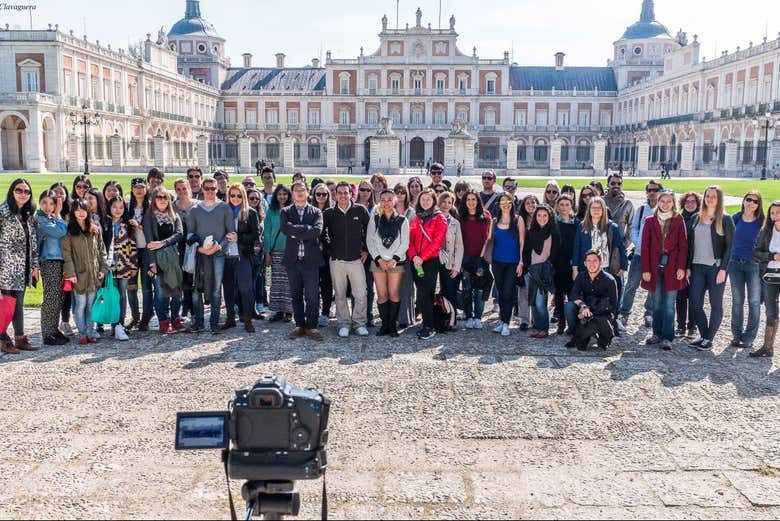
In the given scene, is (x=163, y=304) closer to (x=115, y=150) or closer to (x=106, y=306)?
(x=106, y=306)

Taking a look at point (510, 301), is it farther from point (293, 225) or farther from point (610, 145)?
point (610, 145)

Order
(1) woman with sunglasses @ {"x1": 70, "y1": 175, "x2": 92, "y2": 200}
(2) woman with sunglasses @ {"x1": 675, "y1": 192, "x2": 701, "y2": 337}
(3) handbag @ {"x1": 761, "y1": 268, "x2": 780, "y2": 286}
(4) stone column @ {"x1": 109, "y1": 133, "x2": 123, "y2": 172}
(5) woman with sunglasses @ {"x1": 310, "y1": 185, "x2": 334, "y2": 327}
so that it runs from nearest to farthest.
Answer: (3) handbag @ {"x1": 761, "y1": 268, "x2": 780, "y2": 286}, (2) woman with sunglasses @ {"x1": 675, "y1": 192, "x2": 701, "y2": 337}, (1) woman with sunglasses @ {"x1": 70, "y1": 175, "x2": 92, "y2": 200}, (5) woman with sunglasses @ {"x1": 310, "y1": 185, "x2": 334, "y2": 327}, (4) stone column @ {"x1": 109, "y1": 133, "x2": 123, "y2": 172}

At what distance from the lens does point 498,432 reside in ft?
14.2

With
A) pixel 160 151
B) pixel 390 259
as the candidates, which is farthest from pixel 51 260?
pixel 160 151

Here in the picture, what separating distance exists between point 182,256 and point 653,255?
4235 millimetres

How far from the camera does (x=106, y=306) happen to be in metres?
6.37

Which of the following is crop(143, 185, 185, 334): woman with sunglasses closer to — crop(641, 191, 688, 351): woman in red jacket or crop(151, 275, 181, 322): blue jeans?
crop(151, 275, 181, 322): blue jeans

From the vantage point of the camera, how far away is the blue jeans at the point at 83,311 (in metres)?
6.28

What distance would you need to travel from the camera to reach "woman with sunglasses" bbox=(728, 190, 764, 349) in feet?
20.3

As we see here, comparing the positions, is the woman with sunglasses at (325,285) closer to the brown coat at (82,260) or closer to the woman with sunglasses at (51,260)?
the brown coat at (82,260)

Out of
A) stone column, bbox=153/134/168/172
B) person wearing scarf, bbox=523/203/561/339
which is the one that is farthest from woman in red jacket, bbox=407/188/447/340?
stone column, bbox=153/134/168/172

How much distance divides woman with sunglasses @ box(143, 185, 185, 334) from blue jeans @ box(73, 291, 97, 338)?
560mm

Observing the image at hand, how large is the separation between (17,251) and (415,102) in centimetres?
5535

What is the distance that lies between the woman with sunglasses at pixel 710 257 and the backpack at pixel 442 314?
2123 mm
